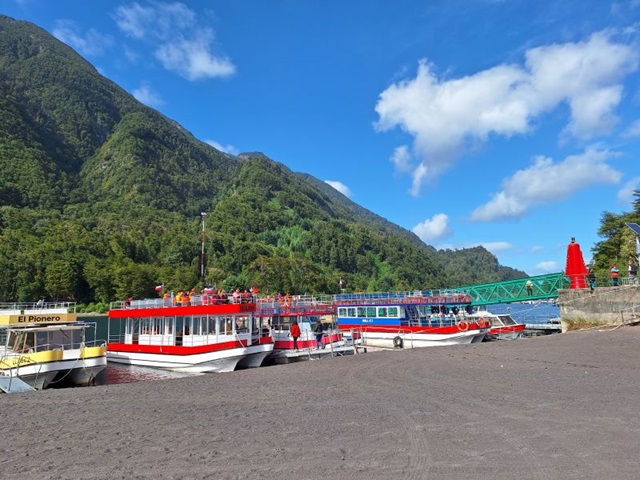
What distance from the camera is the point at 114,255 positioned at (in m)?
148

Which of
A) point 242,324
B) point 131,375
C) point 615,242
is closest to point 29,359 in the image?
point 131,375

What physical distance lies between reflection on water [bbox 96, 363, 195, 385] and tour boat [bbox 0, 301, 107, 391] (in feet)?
9.76

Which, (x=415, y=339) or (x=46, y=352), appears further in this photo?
(x=415, y=339)

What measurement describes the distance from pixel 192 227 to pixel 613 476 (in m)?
200

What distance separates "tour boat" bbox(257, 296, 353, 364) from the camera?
31.4 metres

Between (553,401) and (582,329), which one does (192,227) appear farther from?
(553,401)

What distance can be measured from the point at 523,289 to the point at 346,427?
1756 inches

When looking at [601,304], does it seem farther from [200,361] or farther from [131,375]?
[131,375]

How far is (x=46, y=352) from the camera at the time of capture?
24.2m

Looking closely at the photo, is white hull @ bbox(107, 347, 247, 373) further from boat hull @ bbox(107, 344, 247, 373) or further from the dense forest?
the dense forest

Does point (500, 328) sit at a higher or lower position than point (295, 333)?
lower

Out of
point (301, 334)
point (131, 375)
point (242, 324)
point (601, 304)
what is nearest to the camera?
point (242, 324)

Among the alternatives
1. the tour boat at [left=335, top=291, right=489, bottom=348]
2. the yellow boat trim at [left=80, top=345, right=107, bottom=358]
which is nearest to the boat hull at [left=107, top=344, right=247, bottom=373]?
the yellow boat trim at [left=80, top=345, right=107, bottom=358]

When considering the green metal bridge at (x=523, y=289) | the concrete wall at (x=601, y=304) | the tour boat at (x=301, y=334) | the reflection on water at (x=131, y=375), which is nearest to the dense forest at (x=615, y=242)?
the green metal bridge at (x=523, y=289)
